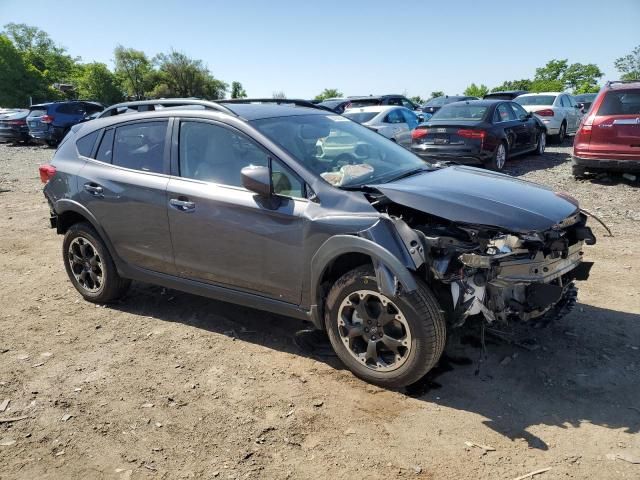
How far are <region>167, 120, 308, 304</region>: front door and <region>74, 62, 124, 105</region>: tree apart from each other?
6351 cm

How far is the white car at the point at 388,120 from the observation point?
12.7 meters

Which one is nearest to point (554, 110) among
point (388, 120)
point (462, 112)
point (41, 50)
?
point (388, 120)

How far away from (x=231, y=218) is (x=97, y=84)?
217 ft

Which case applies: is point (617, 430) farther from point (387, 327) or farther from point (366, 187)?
point (366, 187)

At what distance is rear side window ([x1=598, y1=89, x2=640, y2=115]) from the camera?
895cm

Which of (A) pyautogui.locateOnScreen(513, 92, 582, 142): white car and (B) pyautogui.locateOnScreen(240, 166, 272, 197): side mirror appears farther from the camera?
(A) pyautogui.locateOnScreen(513, 92, 582, 142): white car

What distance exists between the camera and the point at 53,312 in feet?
16.1

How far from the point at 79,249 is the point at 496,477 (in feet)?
13.5

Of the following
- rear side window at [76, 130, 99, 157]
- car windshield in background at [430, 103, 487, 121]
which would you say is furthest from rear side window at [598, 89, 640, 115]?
rear side window at [76, 130, 99, 157]

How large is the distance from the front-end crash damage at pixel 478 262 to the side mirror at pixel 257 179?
74 centimetres

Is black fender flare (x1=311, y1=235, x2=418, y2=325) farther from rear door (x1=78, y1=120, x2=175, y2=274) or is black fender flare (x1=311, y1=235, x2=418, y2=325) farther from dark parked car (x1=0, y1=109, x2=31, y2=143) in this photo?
dark parked car (x1=0, y1=109, x2=31, y2=143)

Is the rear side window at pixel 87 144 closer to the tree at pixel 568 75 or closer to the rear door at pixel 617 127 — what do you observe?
the rear door at pixel 617 127

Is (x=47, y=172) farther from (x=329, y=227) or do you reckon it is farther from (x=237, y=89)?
(x=237, y=89)

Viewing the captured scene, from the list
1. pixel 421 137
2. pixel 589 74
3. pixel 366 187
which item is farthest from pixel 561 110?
pixel 589 74
